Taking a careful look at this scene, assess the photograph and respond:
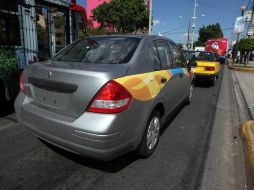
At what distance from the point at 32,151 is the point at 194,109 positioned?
4.14 m

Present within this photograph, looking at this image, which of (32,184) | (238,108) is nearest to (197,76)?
(238,108)

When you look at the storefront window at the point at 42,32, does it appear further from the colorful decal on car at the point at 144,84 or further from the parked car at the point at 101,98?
the colorful decal on car at the point at 144,84

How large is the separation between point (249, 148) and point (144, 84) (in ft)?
6.65

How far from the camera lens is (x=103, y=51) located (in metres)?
3.19

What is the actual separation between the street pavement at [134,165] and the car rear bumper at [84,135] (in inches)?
18.0

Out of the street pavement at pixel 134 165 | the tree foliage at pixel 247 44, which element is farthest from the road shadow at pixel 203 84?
the tree foliage at pixel 247 44

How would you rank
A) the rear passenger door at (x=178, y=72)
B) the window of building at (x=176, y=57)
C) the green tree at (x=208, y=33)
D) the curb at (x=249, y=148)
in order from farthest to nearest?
the green tree at (x=208, y=33)
the window of building at (x=176, y=57)
the rear passenger door at (x=178, y=72)
the curb at (x=249, y=148)

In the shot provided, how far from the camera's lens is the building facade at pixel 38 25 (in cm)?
620

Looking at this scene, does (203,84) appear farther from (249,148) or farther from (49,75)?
(49,75)

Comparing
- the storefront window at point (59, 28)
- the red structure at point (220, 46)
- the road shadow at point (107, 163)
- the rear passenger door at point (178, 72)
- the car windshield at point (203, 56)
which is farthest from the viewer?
the red structure at point (220, 46)

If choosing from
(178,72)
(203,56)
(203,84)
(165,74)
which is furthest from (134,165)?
(203,56)

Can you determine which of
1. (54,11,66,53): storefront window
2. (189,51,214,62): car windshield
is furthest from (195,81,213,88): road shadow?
(54,11,66,53): storefront window

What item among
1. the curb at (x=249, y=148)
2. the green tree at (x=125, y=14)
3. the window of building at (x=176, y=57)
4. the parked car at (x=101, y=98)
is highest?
the green tree at (x=125, y=14)

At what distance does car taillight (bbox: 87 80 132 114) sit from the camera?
2348mm
